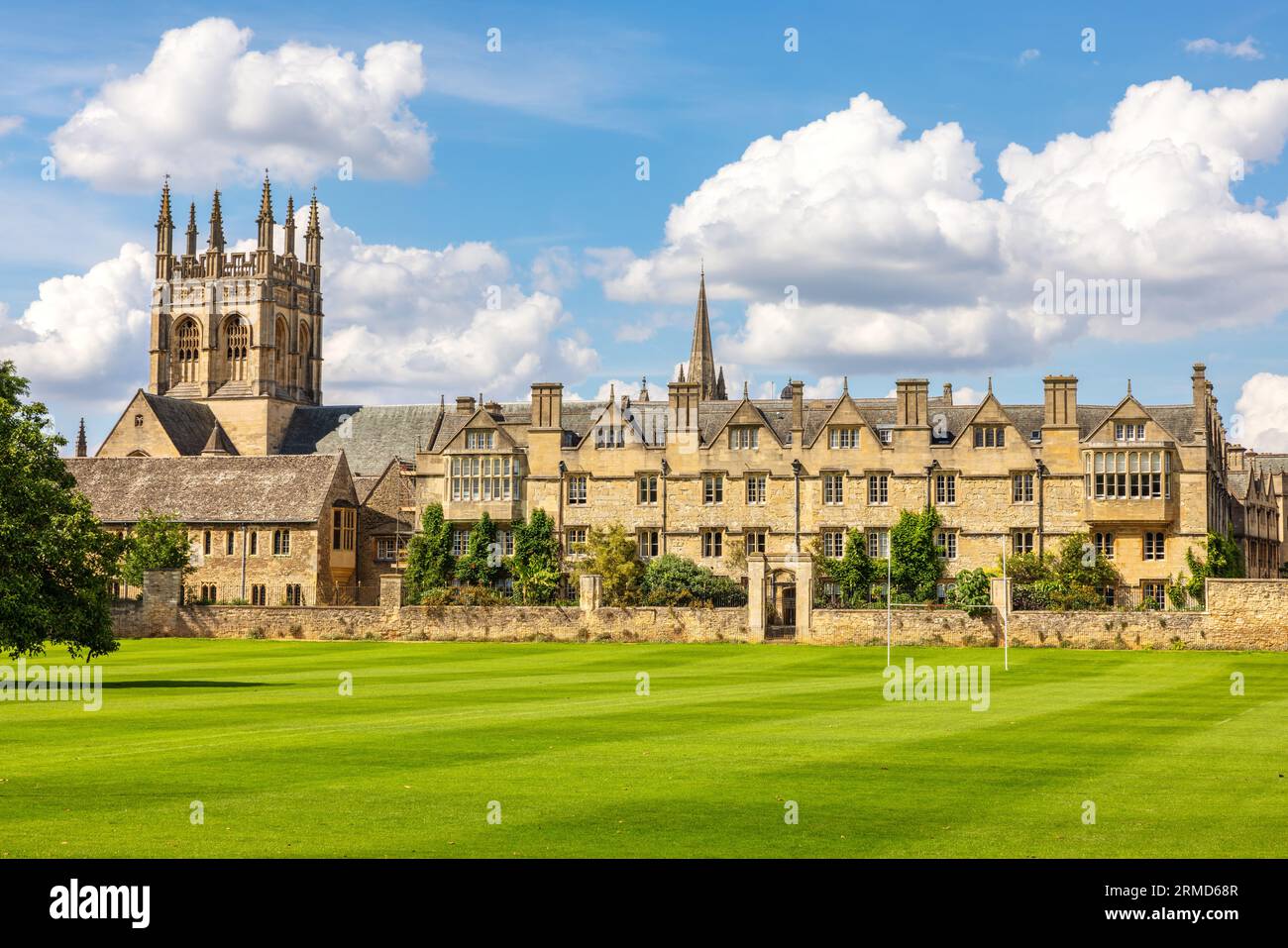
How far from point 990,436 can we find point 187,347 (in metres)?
65.5

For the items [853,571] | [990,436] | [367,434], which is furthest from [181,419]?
[990,436]

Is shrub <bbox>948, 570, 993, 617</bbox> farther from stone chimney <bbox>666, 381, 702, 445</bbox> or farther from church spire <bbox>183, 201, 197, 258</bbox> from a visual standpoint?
church spire <bbox>183, 201, 197, 258</bbox>

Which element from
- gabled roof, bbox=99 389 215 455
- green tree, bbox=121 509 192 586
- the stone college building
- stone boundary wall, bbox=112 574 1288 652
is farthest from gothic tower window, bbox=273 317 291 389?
stone boundary wall, bbox=112 574 1288 652

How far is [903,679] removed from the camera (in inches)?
1383

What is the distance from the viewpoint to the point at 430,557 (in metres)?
68.1

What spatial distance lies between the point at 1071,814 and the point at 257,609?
47674 mm

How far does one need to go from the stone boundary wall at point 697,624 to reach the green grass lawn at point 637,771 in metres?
19.0

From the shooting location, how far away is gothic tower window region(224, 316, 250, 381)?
105 meters

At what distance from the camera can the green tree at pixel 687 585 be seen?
200 ft

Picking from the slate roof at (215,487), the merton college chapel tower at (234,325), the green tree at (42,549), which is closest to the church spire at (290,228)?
the merton college chapel tower at (234,325)

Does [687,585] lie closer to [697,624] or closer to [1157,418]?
[697,624]

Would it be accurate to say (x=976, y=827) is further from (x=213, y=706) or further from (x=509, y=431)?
(x=509, y=431)

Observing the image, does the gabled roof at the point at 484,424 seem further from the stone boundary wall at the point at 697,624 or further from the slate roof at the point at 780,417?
the stone boundary wall at the point at 697,624
